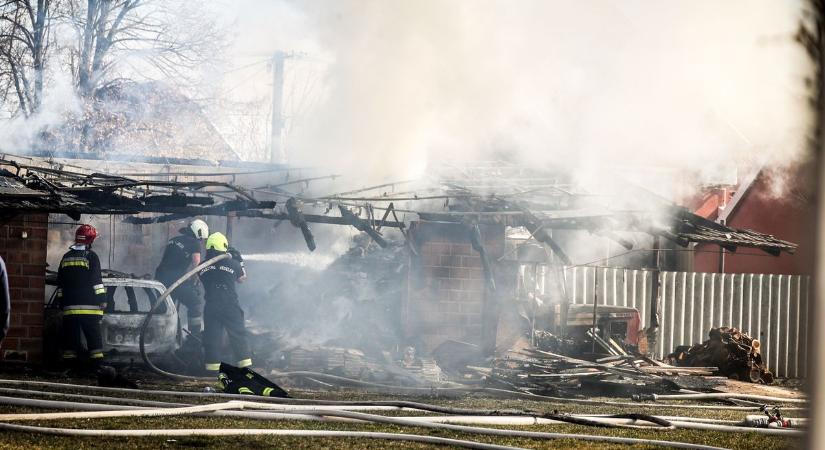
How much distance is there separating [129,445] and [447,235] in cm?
878

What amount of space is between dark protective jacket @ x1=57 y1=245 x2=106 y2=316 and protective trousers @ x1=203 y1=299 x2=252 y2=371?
134 centimetres

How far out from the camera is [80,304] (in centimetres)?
1150

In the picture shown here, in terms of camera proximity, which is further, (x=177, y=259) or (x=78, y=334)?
→ (x=177, y=259)

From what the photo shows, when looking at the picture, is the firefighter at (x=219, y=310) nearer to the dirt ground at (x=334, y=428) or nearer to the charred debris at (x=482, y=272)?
the dirt ground at (x=334, y=428)

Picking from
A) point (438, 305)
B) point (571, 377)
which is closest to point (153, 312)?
point (438, 305)

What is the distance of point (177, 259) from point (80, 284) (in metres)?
3.24

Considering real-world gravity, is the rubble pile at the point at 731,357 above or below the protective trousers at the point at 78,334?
below

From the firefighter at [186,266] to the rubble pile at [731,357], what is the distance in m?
8.44

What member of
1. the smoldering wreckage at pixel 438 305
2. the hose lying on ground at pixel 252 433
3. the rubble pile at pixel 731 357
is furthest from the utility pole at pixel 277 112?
the hose lying on ground at pixel 252 433

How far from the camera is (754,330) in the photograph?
18406 millimetres

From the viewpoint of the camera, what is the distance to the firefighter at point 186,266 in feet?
47.0

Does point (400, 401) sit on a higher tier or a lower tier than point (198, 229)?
lower

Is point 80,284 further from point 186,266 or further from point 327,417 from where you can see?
point 327,417

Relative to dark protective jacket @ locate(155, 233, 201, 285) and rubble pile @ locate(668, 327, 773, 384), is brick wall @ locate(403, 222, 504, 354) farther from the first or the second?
rubble pile @ locate(668, 327, 773, 384)
